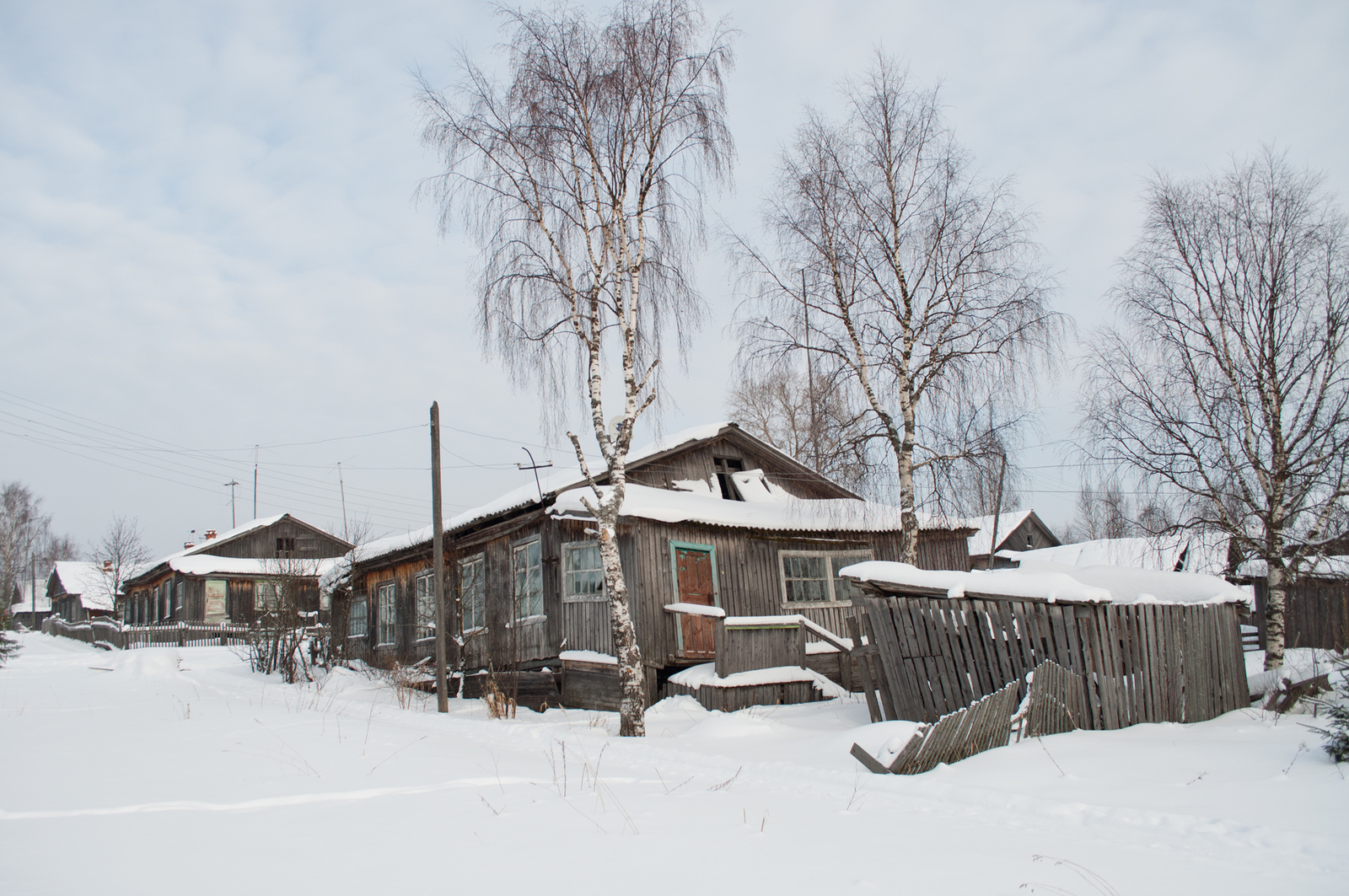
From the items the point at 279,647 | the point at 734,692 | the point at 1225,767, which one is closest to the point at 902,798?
the point at 1225,767

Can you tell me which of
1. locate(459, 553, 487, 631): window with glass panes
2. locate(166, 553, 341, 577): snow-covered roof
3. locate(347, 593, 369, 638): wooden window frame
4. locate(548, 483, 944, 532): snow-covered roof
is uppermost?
locate(548, 483, 944, 532): snow-covered roof

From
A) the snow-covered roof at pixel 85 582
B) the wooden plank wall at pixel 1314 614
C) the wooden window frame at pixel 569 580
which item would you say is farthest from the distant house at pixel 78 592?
the wooden plank wall at pixel 1314 614

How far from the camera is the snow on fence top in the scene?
8.56 m

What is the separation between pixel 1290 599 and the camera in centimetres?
2373

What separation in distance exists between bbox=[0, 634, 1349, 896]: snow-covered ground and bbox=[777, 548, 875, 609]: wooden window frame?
728 centimetres

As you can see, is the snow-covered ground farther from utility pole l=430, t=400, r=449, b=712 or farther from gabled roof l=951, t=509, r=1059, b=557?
gabled roof l=951, t=509, r=1059, b=557

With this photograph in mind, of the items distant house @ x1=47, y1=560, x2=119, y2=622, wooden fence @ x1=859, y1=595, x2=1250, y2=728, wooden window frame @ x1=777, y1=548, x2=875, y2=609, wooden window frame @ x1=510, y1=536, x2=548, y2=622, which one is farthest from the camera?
distant house @ x1=47, y1=560, x2=119, y2=622

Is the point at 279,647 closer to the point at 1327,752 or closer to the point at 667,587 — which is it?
the point at 667,587

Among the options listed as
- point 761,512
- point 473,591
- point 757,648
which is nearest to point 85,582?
point 473,591

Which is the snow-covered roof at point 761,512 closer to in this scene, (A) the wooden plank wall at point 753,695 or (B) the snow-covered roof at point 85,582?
(A) the wooden plank wall at point 753,695

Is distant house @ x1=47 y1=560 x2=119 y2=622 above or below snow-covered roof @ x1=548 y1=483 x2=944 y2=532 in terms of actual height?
below

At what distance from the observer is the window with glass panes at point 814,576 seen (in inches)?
669

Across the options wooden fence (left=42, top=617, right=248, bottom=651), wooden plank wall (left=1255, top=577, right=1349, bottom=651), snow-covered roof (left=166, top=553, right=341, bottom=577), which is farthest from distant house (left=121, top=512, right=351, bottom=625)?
wooden plank wall (left=1255, top=577, right=1349, bottom=651)

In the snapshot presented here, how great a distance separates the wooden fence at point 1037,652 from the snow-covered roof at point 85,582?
5013 centimetres
